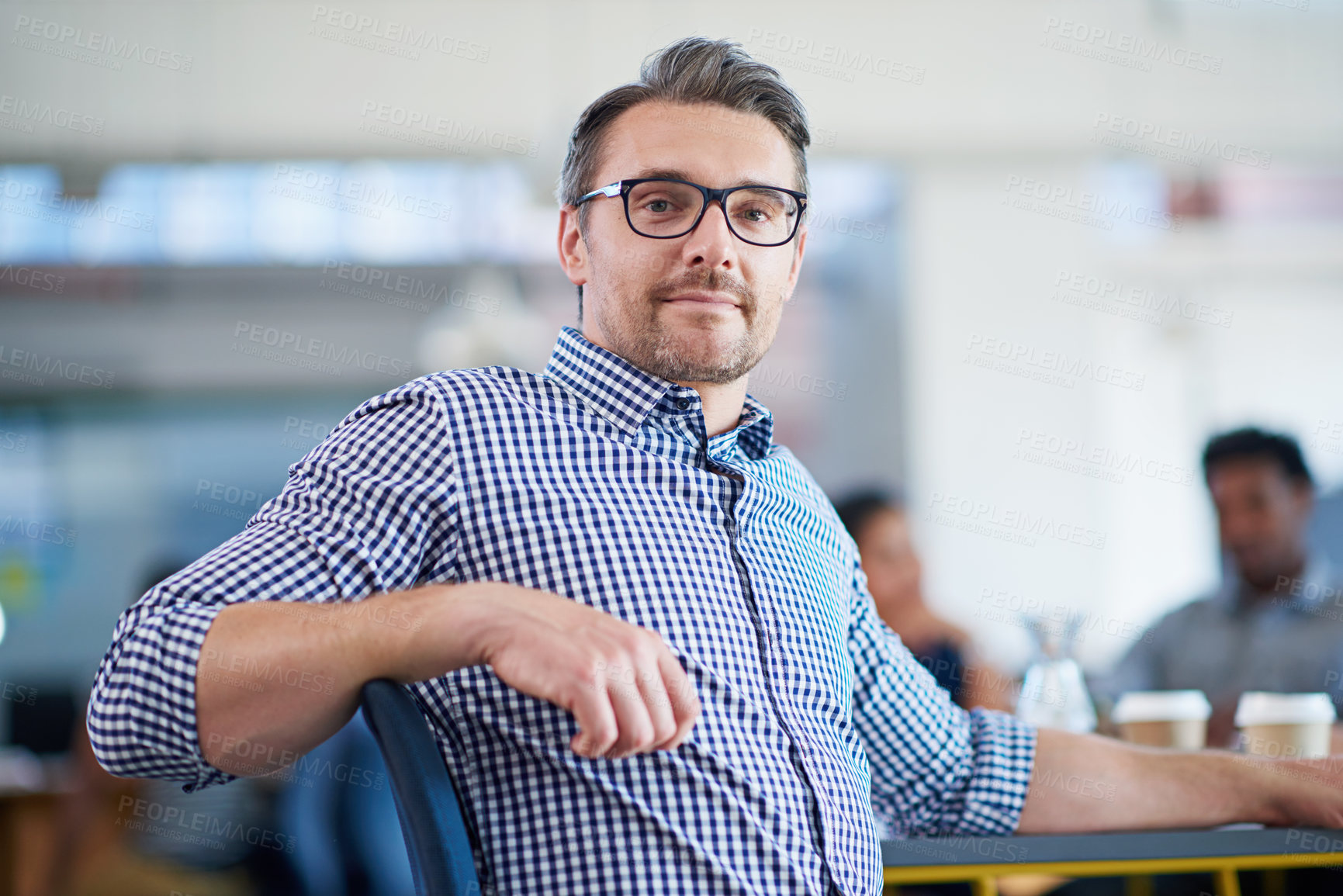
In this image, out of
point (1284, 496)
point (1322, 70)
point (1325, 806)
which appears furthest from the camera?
point (1322, 70)

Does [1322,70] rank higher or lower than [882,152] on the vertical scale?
higher

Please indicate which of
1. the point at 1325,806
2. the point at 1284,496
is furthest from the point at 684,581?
the point at 1284,496

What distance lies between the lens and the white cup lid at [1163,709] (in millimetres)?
1523

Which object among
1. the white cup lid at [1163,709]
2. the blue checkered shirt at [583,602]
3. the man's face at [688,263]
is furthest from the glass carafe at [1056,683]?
the man's face at [688,263]

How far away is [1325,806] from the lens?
117 cm

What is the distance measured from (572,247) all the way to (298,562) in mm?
580

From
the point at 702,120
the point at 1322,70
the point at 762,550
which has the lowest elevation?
the point at 762,550

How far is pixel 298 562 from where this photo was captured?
2.88 ft

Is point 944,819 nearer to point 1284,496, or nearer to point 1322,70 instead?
point 1284,496

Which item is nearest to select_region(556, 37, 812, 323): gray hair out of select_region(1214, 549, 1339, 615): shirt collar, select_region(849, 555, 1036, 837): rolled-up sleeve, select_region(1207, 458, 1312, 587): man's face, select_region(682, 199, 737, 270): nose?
select_region(682, 199, 737, 270): nose

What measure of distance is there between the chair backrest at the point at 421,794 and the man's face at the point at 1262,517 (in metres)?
2.64

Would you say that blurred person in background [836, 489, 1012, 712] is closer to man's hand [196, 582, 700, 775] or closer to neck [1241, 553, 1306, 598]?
neck [1241, 553, 1306, 598]

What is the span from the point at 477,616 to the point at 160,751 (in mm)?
240

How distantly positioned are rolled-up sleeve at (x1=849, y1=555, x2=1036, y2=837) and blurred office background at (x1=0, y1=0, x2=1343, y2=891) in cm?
277
